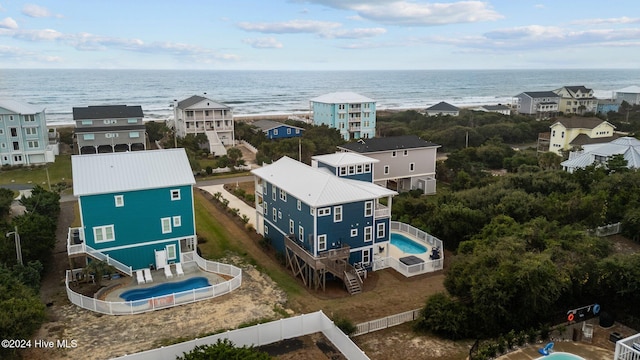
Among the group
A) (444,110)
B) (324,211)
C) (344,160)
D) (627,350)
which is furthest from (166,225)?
(444,110)

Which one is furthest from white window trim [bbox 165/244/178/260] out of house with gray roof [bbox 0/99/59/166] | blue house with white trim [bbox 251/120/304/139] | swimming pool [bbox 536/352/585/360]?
blue house with white trim [bbox 251/120/304/139]

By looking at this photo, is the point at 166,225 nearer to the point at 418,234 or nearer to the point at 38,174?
the point at 418,234

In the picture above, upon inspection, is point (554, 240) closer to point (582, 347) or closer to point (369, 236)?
point (582, 347)

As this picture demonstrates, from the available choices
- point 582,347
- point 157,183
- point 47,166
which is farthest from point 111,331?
point 47,166

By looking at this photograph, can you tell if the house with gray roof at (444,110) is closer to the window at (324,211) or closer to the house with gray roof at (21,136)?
the house with gray roof at (21,136)

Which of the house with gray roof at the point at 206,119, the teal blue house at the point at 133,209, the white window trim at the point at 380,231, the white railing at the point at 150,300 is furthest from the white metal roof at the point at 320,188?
the house with gray roof at the point at 206,119

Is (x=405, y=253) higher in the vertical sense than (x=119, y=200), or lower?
lower

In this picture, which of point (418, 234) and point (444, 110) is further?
point (444, 110)
